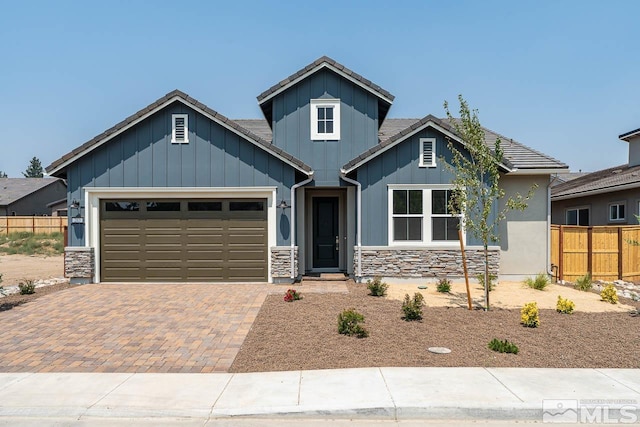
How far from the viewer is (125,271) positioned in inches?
532

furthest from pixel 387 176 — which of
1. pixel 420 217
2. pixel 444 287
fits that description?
pixel 444 287

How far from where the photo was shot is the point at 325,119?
47.2 ft

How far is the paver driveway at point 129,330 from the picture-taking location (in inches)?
258

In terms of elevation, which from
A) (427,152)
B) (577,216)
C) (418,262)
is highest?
(427,152)

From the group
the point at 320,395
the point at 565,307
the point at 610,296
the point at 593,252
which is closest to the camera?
the point at 320,395

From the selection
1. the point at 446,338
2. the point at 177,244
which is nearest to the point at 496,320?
the point at 446,338

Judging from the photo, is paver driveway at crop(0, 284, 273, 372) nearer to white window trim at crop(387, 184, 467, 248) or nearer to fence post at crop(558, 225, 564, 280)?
white window trim at crop(387, 184, 467, 248)

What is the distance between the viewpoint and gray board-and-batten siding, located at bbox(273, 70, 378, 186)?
1431cm

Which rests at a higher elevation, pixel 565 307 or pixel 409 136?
pixel 409 136

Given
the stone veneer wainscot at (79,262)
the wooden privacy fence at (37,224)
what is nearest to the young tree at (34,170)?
the wooden privacy fence at (37,224)

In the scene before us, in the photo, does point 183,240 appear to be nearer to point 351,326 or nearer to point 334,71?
point 334,71

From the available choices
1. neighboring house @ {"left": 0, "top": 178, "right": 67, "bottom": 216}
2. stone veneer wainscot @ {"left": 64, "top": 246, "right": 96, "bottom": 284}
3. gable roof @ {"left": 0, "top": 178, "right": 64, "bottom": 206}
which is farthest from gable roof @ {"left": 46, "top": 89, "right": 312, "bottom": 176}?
gable roof @ {"left": 0, "top": 178, "right": 64, "bottom": 206}

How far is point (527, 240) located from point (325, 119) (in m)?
7.91

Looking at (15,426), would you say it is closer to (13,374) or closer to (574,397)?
(13,374)
